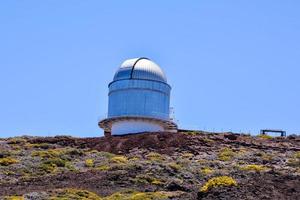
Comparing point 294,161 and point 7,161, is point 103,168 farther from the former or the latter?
point 294,161

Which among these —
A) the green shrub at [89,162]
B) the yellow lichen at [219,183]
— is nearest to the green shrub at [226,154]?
the green shrub at [89,162]

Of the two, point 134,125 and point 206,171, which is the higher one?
point 134,125

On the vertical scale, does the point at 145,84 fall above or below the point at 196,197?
above

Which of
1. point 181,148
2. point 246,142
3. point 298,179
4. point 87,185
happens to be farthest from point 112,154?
point 298,179

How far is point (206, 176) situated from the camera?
38.3m

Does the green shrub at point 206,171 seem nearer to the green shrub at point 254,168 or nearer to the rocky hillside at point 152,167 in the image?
the rocky hillside at point 152,167

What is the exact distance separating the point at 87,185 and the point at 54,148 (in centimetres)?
1785

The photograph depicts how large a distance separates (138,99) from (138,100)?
0.29ft

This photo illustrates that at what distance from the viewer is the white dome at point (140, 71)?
61.1 m

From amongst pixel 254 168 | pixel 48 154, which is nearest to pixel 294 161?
pixel 254 168

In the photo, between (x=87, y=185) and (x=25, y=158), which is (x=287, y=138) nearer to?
(x=25, y=158)

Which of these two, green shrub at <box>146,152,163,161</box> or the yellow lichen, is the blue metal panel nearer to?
green shrub at <box>146,152,163,161</box>

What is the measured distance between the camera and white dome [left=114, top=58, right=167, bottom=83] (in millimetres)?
61062

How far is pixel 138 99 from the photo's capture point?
199 ft
